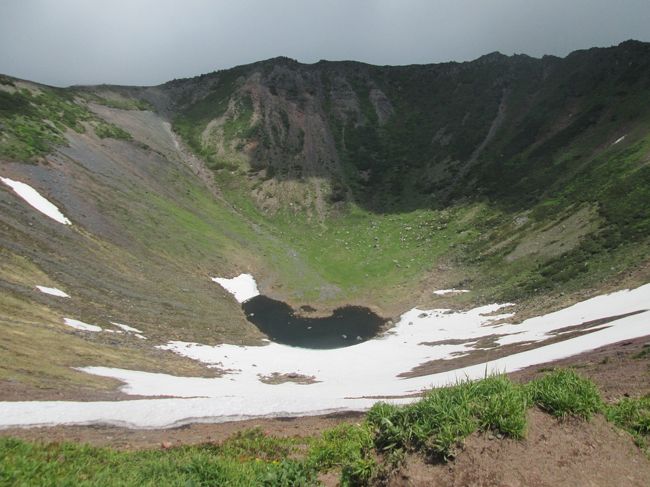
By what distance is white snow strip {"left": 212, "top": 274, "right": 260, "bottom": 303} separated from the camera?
66375 millimetres

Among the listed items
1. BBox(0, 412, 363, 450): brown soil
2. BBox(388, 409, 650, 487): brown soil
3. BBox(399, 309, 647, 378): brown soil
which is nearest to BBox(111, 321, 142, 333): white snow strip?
BBox(399, 309, 647, 378): brown soil

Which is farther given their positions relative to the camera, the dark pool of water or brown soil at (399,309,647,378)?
the dark pool of water

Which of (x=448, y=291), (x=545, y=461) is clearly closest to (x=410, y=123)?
(x=448, y=291)

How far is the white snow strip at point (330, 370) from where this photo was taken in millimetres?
21719

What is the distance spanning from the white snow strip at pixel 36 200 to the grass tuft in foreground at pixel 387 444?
50.0 m

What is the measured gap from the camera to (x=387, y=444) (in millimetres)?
9555

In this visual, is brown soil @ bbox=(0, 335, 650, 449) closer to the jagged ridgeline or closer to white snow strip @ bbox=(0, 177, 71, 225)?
the jagged ridgeline

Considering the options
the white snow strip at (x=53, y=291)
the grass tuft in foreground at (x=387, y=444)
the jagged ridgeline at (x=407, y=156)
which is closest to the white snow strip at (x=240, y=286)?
the jagged ridgeline at (x=407, y=156)

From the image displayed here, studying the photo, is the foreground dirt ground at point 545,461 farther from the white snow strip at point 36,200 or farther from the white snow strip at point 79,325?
the white snow strip at point 36,200

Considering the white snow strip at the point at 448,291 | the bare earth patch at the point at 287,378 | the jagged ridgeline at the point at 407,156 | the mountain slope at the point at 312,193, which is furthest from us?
the jagged ridgeline at the point at 407,156

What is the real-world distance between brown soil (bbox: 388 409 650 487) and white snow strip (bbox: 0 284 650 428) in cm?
383

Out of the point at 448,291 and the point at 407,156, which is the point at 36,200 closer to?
the point at 448,291

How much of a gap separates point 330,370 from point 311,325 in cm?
1959

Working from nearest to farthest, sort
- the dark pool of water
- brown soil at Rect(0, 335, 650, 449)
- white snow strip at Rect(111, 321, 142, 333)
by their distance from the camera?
brown soil at Rect(0, 335, 650, 449) → white snow strip at Rect(111, 321, 142, 333) → the dark pool of water
